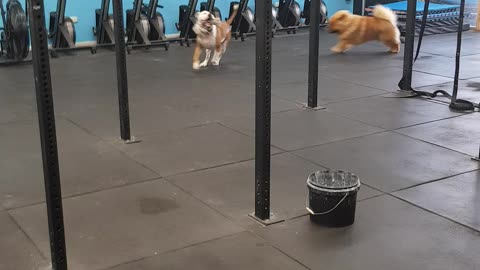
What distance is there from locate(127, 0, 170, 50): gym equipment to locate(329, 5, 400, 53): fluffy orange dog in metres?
2.34

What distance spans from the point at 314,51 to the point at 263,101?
2.41 meters

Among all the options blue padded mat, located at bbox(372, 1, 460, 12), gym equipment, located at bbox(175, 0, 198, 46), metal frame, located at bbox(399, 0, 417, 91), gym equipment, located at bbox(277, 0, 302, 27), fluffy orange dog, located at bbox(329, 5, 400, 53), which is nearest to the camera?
metal frame, located at bbox(399, 0, 417, 91)

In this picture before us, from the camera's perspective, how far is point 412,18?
5.71 metres

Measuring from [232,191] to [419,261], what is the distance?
1193 millimetres

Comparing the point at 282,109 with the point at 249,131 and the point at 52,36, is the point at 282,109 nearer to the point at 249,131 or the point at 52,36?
the point at 249,131

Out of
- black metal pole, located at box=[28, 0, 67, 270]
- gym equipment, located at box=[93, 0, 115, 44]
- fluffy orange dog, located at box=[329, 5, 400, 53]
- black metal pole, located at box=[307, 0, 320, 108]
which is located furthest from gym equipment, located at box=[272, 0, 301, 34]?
black metal pole, located at box=[28, 0, 67, 270]

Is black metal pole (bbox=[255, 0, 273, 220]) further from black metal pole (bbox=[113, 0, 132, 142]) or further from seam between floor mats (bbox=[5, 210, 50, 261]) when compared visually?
black metal pole (bbox=[113, 0, 132, 142])

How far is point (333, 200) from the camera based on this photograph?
3.00m

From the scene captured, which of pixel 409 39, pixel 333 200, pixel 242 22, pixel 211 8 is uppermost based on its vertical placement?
pixel 211 8

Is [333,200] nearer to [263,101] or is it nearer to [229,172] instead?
[263,101]

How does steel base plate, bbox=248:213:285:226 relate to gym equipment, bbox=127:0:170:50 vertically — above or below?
below

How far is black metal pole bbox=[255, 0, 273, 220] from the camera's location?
9.56 feet

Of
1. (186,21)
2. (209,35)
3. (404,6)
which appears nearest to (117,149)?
(209,35)

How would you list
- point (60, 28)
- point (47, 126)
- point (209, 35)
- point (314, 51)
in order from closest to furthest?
point (47, 126) → point (314, 51) → point (209, 35) → point (60, 28)
